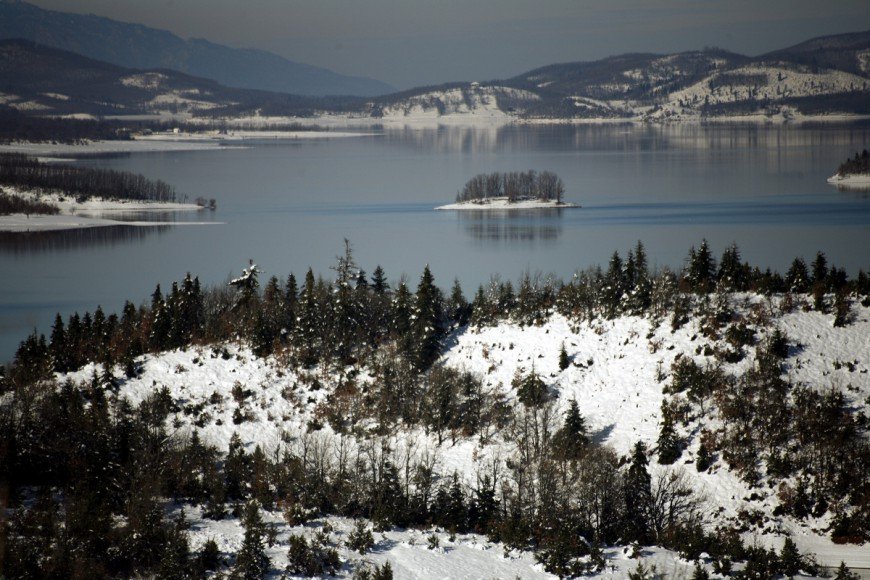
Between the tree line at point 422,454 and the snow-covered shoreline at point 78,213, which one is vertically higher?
the snow-covered shoreline at point 78,213

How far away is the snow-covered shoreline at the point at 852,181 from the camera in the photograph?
413 ft

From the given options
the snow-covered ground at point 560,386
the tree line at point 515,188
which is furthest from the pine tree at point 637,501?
the tree line at point 515,188

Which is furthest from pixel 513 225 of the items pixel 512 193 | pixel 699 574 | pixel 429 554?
pixel 699 574

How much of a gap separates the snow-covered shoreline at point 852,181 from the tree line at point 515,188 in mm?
39939

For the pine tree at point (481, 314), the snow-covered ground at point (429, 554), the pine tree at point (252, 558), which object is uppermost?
the pine tree at point (481, 314)

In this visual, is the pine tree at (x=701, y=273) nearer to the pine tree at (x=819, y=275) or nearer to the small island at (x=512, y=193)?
the pine tree at (x=819, y=275)

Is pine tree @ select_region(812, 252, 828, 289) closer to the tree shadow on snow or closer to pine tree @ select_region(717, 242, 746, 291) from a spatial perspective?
pine tree @ select_region(717, 242, 746, 291)

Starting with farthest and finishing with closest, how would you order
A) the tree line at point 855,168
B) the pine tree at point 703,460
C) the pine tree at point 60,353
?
the tree line at point 855,168 < the pine tree at point 60,353 < the pine tree at point 703,460

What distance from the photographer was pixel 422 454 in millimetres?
34750

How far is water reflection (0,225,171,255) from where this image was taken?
99.3 metres

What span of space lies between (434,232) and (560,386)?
210 ft

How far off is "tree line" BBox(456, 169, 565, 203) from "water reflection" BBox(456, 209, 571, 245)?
23.1ft

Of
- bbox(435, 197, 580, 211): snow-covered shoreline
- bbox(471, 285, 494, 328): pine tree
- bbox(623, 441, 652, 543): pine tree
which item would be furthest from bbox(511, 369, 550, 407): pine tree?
bbox(435, 197, 580, 211): snow-covered shoreline

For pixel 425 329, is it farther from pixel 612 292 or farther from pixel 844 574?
pixel 844 574
